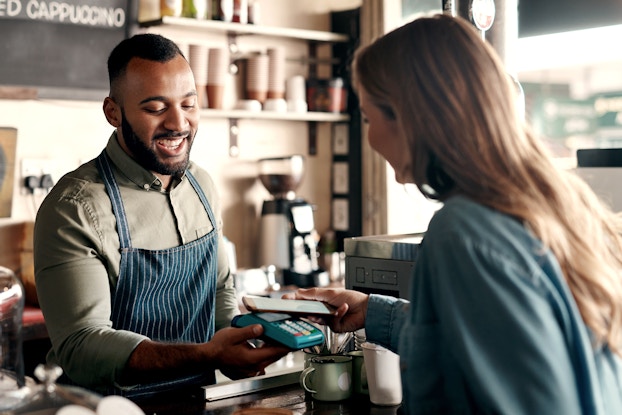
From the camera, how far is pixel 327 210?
16.9 ft

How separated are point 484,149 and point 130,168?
4.14 feet

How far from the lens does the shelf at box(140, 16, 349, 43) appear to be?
4.11 meters

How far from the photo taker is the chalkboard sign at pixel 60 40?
3791 millimetres

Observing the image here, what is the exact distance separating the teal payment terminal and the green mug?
116 mm

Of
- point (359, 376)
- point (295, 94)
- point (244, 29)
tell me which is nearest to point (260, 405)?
point (359, 376)

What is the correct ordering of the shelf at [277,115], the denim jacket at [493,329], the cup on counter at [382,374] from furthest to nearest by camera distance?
1. the shelf at [277,115]
2. the cup on counter at [382,374]
3. the denim jacket at [493,329]

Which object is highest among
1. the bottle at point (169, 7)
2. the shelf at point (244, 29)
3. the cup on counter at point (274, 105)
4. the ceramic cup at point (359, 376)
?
the bottle at point (169, 7)

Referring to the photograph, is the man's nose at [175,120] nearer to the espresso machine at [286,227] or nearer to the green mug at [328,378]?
the green mug at [328,378]

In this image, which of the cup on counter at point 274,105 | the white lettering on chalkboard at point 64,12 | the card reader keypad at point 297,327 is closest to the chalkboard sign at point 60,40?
the white lettering on chalkboard at point 64,12

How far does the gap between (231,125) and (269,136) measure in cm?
29

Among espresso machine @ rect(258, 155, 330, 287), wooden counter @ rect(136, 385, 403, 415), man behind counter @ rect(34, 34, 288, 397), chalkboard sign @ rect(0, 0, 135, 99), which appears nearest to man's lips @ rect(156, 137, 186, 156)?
man behind counter @ rect(34, 34, 288, 397)

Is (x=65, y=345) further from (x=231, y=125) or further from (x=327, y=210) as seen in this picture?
(x=327, y=210)

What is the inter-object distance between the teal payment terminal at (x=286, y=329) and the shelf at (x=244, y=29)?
2.50 metres

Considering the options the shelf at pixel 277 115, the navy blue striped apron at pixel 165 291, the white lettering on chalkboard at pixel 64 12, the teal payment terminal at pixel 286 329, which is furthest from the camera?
the shelf at pixel 277 115
